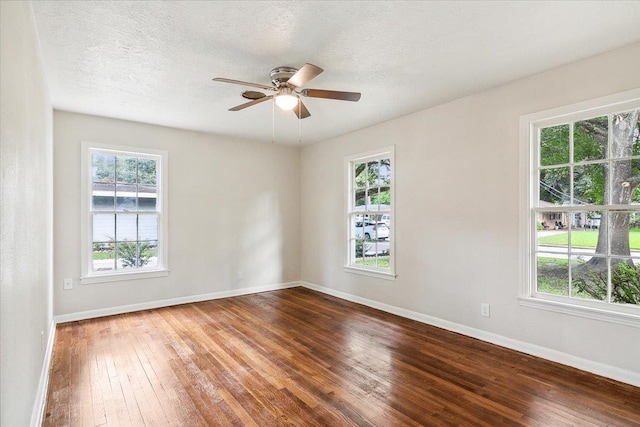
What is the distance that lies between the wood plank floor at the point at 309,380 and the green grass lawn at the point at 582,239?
1051mm

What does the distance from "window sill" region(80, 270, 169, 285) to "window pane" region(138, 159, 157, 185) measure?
4.14 ft

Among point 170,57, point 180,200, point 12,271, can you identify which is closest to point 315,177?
point 180,200

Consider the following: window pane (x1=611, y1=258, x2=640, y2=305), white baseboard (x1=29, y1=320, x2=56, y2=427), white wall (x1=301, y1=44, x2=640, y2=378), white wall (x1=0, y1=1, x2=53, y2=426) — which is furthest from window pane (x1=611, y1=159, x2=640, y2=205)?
white baseboard (x1=29, y1=320, x2=56, y2=427)

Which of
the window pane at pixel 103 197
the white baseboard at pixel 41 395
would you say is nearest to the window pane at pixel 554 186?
the white baseboard at pixel 41 395

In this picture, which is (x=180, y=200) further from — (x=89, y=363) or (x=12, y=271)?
(x=12, y=271)

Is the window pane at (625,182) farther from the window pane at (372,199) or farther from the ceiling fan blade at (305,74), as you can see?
the window pane at (372,199)

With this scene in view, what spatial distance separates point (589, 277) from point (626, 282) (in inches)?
9.3

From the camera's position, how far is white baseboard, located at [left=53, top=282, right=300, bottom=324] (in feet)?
13.5

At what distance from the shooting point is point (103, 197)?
438 cm

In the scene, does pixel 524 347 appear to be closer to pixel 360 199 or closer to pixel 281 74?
pixel 360 199

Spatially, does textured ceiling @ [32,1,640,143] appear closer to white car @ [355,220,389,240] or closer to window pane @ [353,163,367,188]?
window pane @ [353,163,367,188]

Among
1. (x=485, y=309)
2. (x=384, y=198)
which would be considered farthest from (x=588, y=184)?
(x=384, y=198)

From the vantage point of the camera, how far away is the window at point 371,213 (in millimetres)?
4621

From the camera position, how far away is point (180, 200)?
16.1ft
